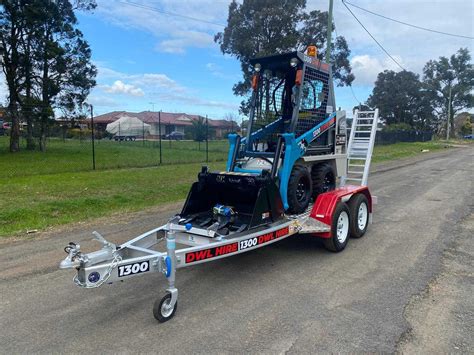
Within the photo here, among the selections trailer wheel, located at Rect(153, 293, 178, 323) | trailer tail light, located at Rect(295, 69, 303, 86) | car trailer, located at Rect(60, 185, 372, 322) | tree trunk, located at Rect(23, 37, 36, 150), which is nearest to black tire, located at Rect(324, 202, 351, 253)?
car trailer, located at Rect(60, 185, 372, 322)

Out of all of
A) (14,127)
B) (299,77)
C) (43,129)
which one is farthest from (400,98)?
(299,77)

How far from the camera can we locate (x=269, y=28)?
94.5 feet

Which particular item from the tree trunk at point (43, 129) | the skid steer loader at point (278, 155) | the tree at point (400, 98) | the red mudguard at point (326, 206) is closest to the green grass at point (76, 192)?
the skid steer loader at point (278, 155)

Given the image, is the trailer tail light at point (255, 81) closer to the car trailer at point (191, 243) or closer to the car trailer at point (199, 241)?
the car trailer at point (199, 241)

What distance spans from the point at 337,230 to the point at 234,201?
1.68 meters

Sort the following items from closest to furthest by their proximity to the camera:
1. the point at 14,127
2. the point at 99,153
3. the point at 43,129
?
1. the point at 14,127
2. the point at 43,129
3. the point at 99,153

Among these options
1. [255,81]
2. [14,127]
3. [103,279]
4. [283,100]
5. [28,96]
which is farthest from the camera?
[28,96]

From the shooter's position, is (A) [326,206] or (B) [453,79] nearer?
(A) [326,206]

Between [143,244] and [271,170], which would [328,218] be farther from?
[143,244]

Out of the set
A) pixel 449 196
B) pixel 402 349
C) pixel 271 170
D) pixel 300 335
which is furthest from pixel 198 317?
pixel 449 196

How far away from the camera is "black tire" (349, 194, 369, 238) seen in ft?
21.7

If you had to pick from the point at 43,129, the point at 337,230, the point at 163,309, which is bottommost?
the point at 163,309

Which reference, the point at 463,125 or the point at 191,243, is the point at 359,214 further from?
the point at 463,125

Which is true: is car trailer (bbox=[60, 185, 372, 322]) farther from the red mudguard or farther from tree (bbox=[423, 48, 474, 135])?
tree (bbox=[423, 48, 474, 135])
